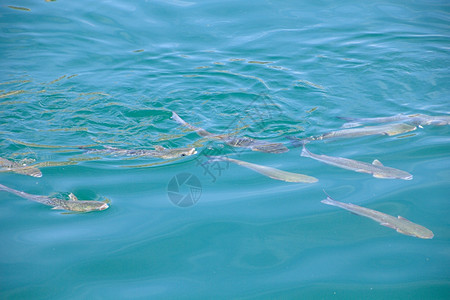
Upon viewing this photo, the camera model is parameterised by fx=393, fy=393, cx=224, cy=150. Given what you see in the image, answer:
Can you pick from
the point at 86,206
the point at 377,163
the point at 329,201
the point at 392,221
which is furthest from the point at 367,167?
the point at 86,206

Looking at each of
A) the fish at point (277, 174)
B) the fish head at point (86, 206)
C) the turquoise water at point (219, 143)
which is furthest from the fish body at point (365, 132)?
the fish head at point (86, 206)

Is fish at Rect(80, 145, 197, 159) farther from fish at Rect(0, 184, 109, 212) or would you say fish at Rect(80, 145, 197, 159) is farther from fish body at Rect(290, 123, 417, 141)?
fish body at Rect(290, 123, 417, 141)

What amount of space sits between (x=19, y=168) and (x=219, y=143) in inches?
103

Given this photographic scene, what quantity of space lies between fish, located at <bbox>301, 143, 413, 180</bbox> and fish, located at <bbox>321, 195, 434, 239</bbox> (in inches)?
27.6

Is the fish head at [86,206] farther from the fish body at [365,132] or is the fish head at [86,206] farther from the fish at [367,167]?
the fish body at [365,132]

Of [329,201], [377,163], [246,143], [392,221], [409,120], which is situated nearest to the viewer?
[392,221]

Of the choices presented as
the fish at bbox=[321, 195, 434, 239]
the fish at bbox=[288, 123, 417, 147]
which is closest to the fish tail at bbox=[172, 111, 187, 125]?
the fish at bbox=[288, 123, 417, 147]

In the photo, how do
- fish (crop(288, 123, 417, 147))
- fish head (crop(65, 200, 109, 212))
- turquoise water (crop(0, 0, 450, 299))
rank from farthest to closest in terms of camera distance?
fish (crop(288, 123, 417, 147)), fish head (crop(65, 200, 109, 212)), turquoise water (crop(0, 0, 450, 299))

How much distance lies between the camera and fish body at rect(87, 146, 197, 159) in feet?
16.9

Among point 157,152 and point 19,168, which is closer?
point 19,168

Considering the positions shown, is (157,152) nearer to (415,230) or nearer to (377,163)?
(377,163)

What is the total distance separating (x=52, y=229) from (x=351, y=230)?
307 centimetres

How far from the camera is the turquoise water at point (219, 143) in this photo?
3605mm

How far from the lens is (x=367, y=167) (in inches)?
190
